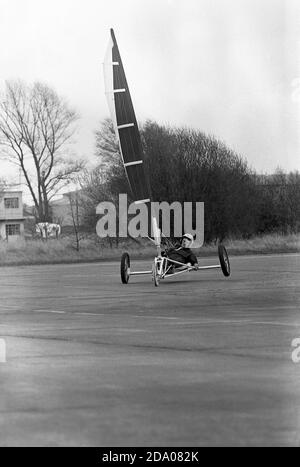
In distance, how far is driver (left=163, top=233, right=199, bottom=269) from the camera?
21.9 metres

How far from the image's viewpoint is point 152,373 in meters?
8.05

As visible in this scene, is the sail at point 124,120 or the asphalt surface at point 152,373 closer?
the asphalt surface at point 152,373

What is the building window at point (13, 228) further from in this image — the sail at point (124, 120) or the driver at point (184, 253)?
the driver at point (184, 253)

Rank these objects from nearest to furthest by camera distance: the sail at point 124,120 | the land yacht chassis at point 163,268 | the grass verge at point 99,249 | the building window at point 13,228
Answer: the land yacht chassis at point 163,268, the sail at point 124,120, the grass verge at point 99,249, the building window at point 13,228

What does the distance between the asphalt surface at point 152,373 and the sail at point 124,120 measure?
7993mm

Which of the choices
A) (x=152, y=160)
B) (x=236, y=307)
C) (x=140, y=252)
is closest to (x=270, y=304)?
(x=236, y=307)

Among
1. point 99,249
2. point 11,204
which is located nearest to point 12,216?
point 11,204

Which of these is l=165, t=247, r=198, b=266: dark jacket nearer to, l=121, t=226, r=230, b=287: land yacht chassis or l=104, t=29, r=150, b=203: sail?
l=121, t=226, r=230, b=287: land yacht chassis

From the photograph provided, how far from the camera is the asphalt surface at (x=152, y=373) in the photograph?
5797mm

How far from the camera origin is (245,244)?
49.6 m

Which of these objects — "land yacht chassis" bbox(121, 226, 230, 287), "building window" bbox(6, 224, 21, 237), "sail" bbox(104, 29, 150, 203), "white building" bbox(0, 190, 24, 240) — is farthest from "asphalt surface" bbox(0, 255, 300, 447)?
"building window" bbox(6, 224, 21, 237)

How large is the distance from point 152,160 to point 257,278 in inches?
1246

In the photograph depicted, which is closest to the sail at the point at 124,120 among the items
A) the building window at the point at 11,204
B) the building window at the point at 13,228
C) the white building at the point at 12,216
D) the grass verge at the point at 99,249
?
the grass verge at the point at 99,249
